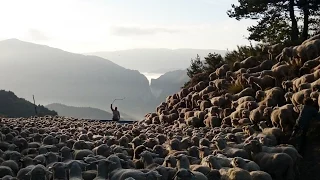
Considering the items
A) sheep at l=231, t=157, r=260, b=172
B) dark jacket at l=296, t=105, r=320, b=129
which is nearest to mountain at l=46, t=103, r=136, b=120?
dark jacket at l=296, t=105, r=320, b=129

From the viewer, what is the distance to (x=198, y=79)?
27375 mm

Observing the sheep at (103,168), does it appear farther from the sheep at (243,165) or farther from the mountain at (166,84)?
the mountain at (166,84)

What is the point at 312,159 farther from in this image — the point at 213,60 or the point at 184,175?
the point at 213,60

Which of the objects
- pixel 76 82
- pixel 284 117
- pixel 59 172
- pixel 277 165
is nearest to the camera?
pixel 59 172

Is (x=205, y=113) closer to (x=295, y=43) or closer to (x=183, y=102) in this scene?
(x=183, y=102)

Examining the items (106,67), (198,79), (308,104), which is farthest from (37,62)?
(308,104)

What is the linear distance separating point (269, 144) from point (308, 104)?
3019 mm

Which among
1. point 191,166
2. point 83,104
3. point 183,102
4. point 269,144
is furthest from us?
point 83,104

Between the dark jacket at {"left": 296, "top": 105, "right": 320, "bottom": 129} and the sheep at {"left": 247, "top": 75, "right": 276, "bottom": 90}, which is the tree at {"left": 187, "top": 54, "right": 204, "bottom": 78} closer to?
the sheep at {"left": 247, "top": 75, "right": 276, "bottom": 90}

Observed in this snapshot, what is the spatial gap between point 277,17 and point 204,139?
55.2ft

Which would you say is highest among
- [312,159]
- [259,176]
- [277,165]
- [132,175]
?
[132,175]

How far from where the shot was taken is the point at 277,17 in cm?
2731

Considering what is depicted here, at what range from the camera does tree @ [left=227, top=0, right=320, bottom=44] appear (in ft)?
87.1

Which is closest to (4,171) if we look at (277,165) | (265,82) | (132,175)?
(132,175)
